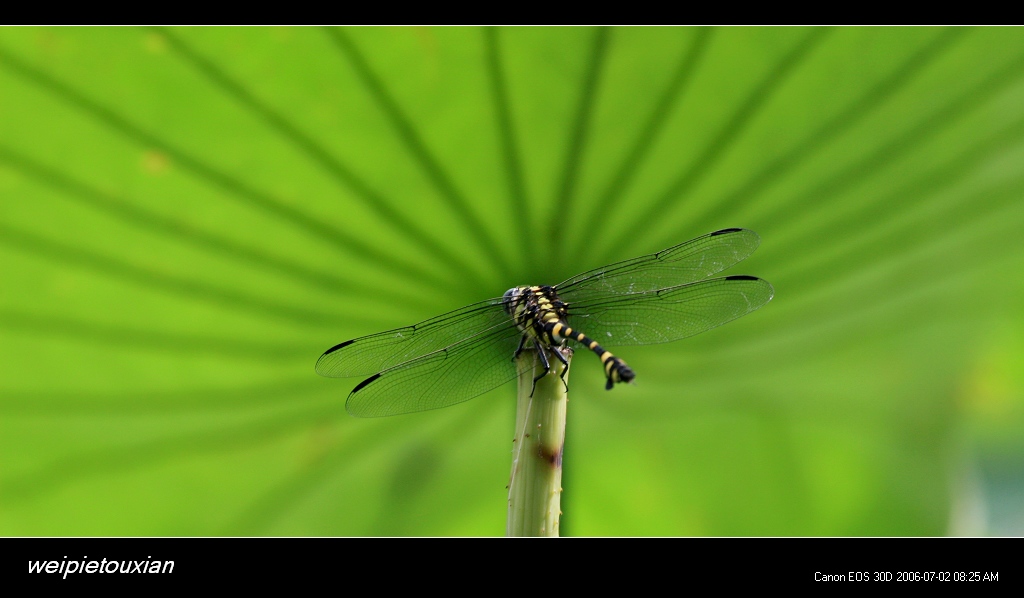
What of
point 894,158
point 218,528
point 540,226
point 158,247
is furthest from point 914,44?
point 218,528

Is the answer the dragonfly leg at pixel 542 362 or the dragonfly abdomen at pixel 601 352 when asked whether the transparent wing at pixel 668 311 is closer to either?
the dragonfly abdomen at pixel 601 352

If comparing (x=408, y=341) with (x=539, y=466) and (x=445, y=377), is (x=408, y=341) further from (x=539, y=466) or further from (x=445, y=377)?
(x=539, y=466)

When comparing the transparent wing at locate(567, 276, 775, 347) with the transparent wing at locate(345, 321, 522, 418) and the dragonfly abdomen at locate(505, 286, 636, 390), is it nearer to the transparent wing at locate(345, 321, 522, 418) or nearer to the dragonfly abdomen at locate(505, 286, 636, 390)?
the dragonfly abdomen at locate(505, 286, 636, 390)

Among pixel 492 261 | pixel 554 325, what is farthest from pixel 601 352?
pixel 492 261

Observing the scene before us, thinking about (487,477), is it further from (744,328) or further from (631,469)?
(744,328)

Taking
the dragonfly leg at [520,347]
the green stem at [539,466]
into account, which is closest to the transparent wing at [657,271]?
the dragonfly leg at [520,347]
